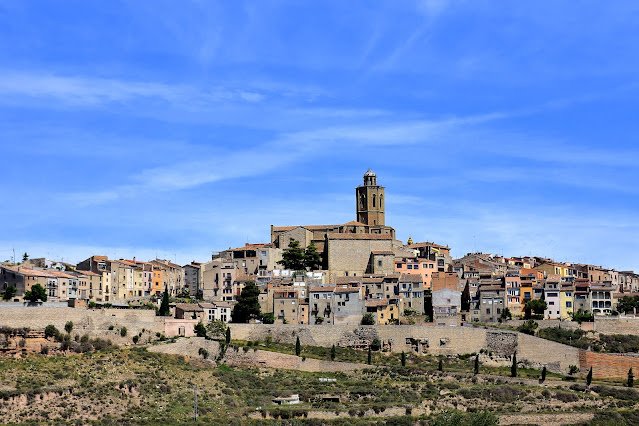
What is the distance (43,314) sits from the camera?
7188 centimetres

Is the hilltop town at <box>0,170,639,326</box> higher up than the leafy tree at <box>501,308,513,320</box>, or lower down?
higher up

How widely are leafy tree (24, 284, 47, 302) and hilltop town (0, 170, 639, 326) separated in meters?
1.05

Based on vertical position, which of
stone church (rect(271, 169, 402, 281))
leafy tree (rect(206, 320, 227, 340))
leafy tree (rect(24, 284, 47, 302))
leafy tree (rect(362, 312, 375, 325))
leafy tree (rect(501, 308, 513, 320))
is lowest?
leafy tree (rect(206, 320, 227, 340))

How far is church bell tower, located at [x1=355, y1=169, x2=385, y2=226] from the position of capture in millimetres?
110500

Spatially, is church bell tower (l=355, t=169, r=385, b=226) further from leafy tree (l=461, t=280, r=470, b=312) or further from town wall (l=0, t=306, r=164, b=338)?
town wall (l=0, t=306, r=164, b=338)

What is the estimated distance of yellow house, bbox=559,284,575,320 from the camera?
89312mm

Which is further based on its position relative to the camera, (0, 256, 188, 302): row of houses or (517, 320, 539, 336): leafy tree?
(517, 320, 539, 336): leafy tree

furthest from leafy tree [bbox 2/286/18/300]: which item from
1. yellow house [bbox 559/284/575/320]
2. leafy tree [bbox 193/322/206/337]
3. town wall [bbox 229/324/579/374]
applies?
yellow house [bbox 559/284/575/320]

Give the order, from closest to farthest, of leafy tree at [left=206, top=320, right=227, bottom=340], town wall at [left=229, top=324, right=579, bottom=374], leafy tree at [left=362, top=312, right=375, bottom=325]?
leafy tree at [left=206, top=320, right=227, bottom=340], town wall at [left=229, top=324, right=579, bottom=374], leafy tree at [left=362, top=312, right=375, bottom=325]

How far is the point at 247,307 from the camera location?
86.0 meters

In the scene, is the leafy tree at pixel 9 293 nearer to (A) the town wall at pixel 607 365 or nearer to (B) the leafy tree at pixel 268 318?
(B) the leafy tree at pixel 268 318

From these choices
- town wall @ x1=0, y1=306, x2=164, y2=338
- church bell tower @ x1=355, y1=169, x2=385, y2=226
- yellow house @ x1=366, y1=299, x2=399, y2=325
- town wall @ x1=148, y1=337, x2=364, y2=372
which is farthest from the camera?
church bell tower @ x1=355, y1=169, x2=385, y2=226

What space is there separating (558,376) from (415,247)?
96.6 ft

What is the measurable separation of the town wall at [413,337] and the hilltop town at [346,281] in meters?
3.09
